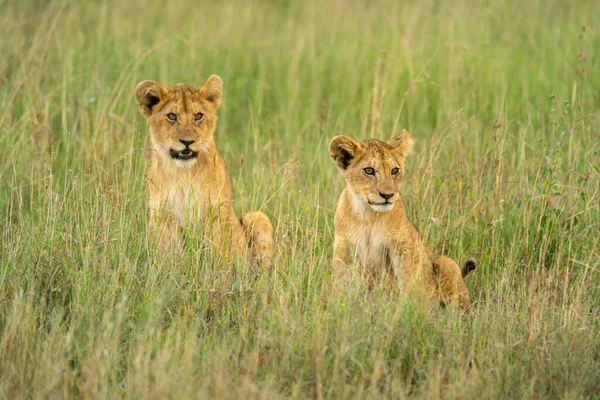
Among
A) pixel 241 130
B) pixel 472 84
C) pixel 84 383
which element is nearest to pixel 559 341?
pixel 84 383

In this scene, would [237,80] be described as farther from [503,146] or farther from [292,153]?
[503,146]

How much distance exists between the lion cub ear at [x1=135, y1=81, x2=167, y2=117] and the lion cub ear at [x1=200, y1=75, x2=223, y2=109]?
32 cm

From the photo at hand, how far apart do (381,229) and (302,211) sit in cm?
75

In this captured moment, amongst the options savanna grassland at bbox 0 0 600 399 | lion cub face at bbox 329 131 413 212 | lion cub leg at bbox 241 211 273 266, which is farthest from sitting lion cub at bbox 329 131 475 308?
lion cub leg at bbox 241 211 273 266

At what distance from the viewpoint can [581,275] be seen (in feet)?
19.2

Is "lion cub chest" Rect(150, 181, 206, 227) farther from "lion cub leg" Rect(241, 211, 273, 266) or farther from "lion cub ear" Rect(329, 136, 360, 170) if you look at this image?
"lion cub ear" Rect(329, 136, 360, 170)

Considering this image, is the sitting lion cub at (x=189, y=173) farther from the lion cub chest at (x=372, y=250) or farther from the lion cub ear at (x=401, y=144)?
the lion cub ear at (x=401, y=144)

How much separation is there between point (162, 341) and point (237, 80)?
5.74 metres

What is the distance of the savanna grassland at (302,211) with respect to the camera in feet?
15.2

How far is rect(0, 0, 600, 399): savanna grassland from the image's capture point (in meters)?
4.64

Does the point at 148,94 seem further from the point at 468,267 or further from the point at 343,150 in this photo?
the point at 468,267

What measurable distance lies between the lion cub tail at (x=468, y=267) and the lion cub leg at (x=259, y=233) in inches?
56.0

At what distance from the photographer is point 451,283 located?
5855 mm

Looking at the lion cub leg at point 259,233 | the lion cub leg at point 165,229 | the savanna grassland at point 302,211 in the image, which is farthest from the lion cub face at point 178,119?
the lion cub leg at point 259,233
